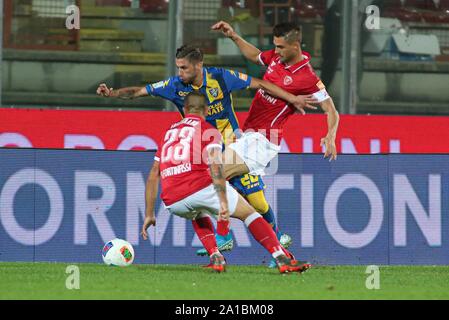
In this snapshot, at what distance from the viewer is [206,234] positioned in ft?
30.3

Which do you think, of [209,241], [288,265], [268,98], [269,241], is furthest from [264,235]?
[268,98]

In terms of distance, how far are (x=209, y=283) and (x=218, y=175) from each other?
0.87m

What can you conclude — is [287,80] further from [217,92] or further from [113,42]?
[113,42]

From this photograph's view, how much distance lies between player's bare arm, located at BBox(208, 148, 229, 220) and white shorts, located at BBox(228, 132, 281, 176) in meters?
1.32

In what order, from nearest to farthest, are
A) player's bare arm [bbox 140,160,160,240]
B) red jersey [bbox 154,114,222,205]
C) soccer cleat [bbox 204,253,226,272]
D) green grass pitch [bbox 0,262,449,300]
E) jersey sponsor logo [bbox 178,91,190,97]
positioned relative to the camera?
1. green grass pitch [bbox 0,262,449,300]
2. red jersey [bbox 154,114,222,205]
3. soccer cleat [bbox 204,253,226,272]
4. player's bare arm [bbox 140,160,160,240]
5. jersey sponsor logo [bbox 178,91,190,97]

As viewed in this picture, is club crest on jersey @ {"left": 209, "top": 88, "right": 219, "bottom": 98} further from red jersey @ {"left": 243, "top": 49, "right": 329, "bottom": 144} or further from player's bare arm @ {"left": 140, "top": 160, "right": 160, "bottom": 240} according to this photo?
player's bare arm @ {"left": 140, "top": 160, "right": 160, "bottom": 240}

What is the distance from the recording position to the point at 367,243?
11344 mm

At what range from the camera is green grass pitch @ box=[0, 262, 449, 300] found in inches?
296

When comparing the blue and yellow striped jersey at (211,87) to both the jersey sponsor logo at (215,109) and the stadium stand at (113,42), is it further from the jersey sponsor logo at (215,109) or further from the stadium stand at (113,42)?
the stadium stand at (113,42)

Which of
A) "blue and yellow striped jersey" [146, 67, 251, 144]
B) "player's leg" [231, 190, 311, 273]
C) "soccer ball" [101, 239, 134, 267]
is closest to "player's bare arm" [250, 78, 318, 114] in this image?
"blue and yellow striped jersey" [146, 67, 251, 144]

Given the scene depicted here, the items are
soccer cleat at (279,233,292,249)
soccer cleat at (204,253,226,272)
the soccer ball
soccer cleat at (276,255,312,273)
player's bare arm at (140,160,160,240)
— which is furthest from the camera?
soccer cleat at (279,233,292,249)
